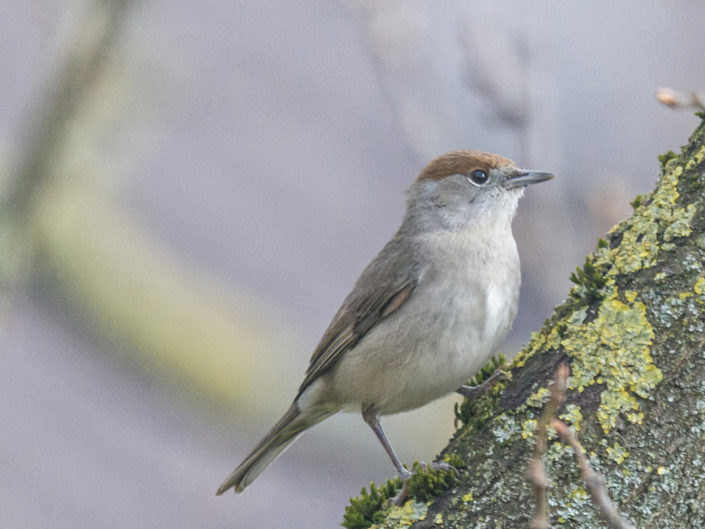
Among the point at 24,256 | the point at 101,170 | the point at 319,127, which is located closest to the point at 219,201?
the point at 319,127

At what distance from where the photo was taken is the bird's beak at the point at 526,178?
4229 mm

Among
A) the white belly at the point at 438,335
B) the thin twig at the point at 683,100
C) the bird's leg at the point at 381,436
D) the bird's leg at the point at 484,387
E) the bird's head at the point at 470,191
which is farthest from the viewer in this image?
the bird's head at the point at 470,191

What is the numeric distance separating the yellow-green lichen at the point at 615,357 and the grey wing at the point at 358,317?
1.28 m

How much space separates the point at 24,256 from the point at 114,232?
1458 millimetres

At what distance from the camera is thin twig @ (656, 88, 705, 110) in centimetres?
251

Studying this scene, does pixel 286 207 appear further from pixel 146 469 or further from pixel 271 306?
pixel 146 469

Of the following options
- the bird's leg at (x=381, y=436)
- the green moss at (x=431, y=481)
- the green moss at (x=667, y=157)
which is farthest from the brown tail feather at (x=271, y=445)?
the green moss at (x=667, y=157)

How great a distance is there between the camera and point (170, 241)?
7.96 m

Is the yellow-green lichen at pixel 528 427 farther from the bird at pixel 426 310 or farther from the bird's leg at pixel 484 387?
the bird at pixel 426 310

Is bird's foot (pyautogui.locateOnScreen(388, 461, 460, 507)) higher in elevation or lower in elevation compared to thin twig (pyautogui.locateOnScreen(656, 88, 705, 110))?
lower

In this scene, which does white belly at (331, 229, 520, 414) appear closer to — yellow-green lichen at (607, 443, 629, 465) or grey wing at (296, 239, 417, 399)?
grey wing at (296, 239, 417, 399)

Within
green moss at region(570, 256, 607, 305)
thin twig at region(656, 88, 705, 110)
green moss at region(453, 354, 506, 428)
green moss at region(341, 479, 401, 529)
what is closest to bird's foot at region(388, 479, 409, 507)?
green moss at region(341, 479, 401, 529)

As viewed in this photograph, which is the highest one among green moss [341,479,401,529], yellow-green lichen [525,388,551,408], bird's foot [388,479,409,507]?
yellow-green lichen [525,388,551,408]

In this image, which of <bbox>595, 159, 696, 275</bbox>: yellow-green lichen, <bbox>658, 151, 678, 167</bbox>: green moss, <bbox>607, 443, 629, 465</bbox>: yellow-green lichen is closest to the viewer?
<bbox>607, 443, 629, 465</bbox>: yellow-green lichen
